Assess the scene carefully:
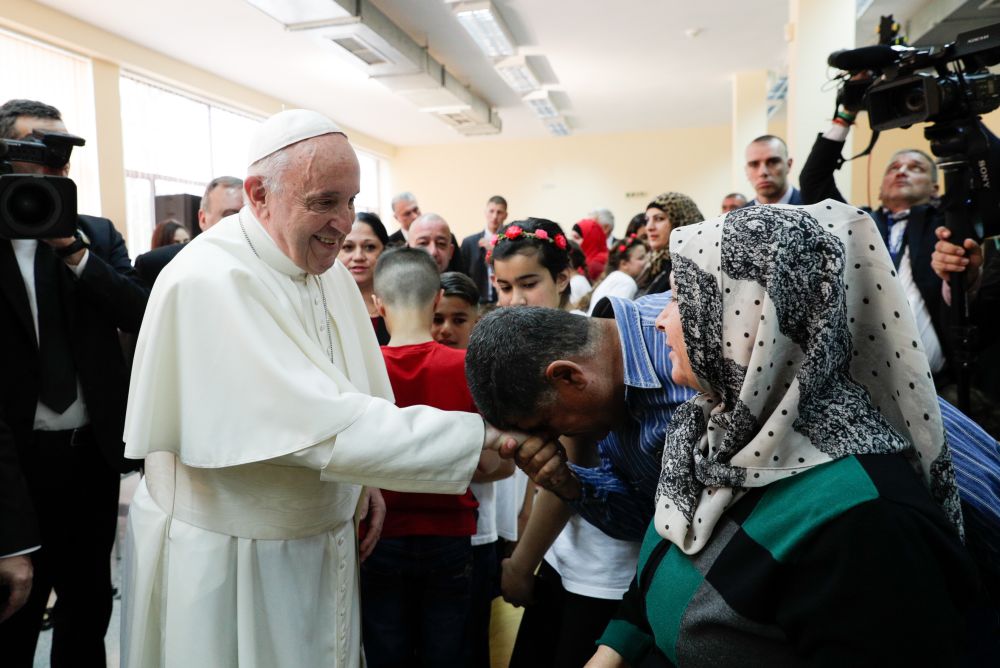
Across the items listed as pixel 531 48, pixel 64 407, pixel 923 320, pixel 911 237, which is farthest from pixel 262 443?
pixel 531 48

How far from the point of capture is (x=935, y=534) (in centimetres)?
81

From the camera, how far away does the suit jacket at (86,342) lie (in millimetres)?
1933

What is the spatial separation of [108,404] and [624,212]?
12788 mm

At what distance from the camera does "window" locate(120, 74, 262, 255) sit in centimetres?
776

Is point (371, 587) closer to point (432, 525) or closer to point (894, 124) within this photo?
point (432, 525)

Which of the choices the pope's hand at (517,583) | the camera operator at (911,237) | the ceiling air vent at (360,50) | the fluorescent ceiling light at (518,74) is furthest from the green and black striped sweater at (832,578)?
the fluorescent ceiling light at (518,74)

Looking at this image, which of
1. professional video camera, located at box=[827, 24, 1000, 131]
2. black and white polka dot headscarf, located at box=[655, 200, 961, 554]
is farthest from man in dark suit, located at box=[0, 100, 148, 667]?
professional video camera, located at box=[827, 24, 1000, 131]

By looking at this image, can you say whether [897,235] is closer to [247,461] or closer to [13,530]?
[247,461]

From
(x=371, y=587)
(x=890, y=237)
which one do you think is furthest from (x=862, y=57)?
(x=371, y=587)

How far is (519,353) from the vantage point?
133 cm

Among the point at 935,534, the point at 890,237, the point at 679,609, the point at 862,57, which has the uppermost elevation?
the point at 862,57

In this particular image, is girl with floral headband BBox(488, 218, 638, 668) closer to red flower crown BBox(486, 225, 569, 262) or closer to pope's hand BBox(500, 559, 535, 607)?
pope's hand BBox(500, 559, 535, 607)

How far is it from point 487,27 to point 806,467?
6.86 meters

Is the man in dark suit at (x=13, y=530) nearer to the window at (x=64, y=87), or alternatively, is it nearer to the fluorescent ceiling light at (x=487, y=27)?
the window at (x=64, y=87)
